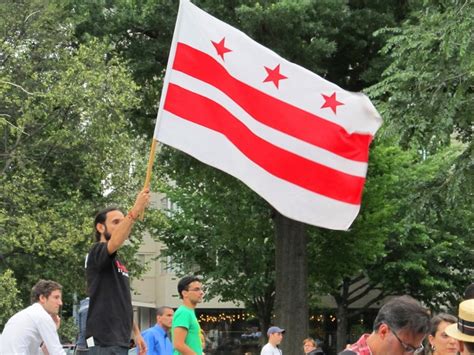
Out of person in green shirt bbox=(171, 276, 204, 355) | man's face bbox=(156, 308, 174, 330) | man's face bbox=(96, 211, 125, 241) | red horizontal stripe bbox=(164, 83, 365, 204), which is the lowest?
person in green shirt bbox=(171, 276, 204, 355)

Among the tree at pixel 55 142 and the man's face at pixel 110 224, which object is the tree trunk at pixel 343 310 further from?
the man's face at pixel 110 224

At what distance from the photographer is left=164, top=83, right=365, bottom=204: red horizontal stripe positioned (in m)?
7.43

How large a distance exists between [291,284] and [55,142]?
830 cm

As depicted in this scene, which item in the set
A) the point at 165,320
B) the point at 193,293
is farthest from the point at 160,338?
the point at 193,293

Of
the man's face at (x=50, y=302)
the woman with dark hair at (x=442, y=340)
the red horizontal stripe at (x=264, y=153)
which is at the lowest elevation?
the woman with dark hair at (x=442, y=340)

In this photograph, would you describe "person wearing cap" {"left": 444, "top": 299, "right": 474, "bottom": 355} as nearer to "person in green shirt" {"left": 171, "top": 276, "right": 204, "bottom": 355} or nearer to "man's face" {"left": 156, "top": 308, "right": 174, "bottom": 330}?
"person in green shirt" {"left": 171, "top": 276, "right": 204, "bottom": 355}

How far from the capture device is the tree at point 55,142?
2775 cm

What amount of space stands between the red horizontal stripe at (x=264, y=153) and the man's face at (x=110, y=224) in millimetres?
894

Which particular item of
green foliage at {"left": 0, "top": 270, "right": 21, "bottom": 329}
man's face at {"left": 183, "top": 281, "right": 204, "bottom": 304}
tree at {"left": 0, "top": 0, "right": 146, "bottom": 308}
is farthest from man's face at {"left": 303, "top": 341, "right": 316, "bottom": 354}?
man's face at {"left": 183, "top": 281, "right": 204, "bottom": 304}

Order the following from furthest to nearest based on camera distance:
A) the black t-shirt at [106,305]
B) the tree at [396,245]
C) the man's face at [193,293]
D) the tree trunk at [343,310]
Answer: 1. the tree trunk at [343,310]
2. the tree at [396,245]
3. the man's face at [193,293]
4. the black t-shirt at [106,305]

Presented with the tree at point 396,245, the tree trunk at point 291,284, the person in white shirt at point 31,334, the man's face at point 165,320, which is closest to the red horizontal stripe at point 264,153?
the person in white shirt at point 31,334

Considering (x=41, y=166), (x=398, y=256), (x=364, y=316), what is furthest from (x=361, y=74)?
(x=364, y=316)

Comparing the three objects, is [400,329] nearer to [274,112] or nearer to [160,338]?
[274,112]

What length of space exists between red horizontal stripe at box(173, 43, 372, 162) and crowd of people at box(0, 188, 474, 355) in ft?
3.91
